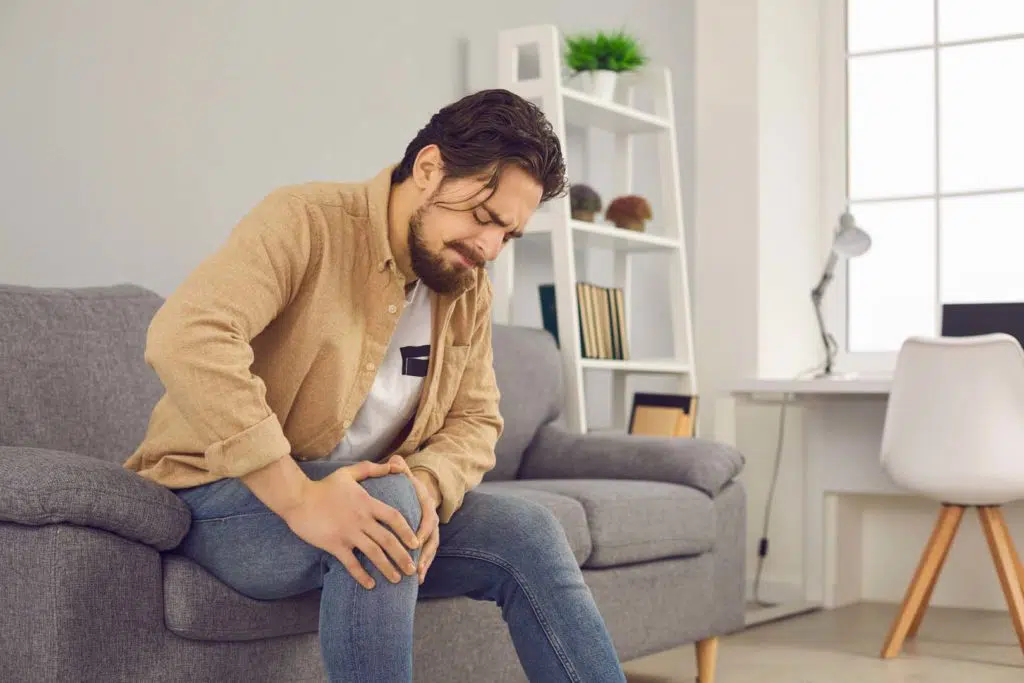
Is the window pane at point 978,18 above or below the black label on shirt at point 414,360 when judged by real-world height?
above

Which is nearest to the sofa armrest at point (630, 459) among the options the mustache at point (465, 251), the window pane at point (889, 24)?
the mustache at point (465, 251)

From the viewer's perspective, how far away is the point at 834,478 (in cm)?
407

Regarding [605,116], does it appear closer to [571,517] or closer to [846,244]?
[846,244]

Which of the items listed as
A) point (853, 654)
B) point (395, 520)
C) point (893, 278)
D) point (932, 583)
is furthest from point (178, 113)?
point (893, 278)

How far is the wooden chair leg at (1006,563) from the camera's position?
3082 millimetres

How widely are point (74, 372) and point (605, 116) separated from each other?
6.84 ft

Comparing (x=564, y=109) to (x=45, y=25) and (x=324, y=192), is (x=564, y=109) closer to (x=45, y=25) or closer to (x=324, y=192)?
(x=45, y=25)

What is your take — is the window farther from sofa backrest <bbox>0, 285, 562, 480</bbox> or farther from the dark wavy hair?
the dark wavy hair

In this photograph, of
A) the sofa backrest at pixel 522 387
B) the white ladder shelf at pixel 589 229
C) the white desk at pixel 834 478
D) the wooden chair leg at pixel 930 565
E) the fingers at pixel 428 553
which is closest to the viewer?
the fingers at pixel 428 553

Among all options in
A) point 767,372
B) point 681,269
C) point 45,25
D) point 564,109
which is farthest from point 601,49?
point 45,25

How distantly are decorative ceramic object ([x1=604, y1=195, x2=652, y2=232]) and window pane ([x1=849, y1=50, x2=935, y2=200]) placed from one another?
41.8 inches

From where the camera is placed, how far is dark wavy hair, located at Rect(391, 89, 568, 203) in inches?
60.3

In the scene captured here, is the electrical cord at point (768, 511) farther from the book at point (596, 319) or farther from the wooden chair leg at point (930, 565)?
the wooden chair leg at point (930, 565)

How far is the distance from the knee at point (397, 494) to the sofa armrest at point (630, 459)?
148cm
